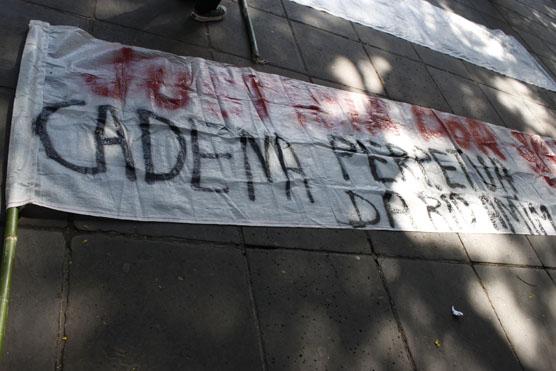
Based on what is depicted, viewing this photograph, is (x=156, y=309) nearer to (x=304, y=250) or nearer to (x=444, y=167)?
(x=304, y=250)

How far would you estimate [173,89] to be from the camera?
255 cm

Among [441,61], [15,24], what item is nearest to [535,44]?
[441,61]

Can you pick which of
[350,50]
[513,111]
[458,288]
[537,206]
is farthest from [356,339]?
[513,111]

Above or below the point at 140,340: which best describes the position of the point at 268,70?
above

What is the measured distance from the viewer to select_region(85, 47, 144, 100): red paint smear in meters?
2.33

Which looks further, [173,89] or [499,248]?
[499,248]

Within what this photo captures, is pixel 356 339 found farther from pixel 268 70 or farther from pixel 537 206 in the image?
pixel 537 206

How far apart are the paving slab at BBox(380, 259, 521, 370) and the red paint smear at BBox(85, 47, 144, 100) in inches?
67.9

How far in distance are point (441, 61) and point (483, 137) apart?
1140 mm

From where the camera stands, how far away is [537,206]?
3.34m

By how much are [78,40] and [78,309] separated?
1.61 m

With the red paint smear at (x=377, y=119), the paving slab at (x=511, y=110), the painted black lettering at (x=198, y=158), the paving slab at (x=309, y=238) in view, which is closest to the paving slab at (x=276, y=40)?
the red paint smear at (x=377, y=119)

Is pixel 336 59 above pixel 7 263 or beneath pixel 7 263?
above

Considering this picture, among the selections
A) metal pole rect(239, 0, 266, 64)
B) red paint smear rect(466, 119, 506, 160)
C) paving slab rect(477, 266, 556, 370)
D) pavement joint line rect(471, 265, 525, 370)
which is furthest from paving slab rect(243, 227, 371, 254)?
red paint smear rect(466, 119, 506, 160)
